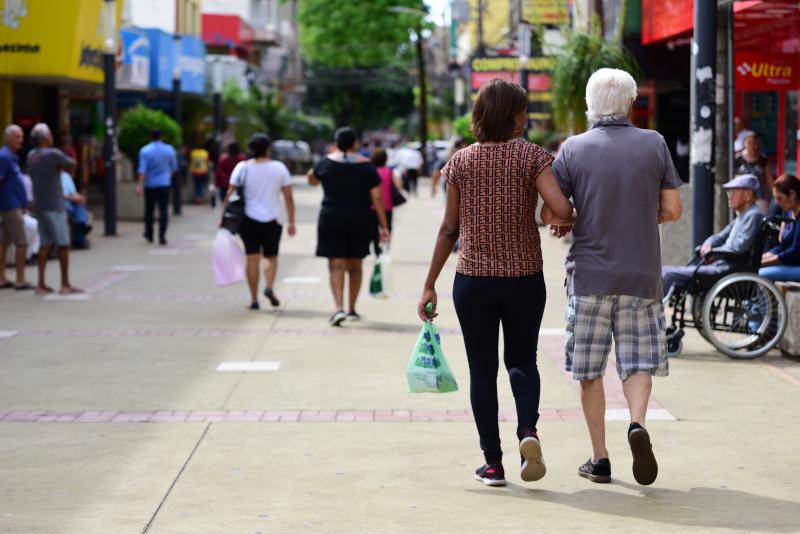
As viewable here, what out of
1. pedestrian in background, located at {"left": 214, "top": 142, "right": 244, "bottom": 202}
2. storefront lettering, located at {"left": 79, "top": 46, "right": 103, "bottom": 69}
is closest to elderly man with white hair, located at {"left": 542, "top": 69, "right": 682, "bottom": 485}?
storefront lettering, located at {"left": 79, "top": 46, "right": 103, "bottom": 69}

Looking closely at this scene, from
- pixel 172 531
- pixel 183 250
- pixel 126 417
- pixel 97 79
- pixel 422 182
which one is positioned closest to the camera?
pixel 172 531

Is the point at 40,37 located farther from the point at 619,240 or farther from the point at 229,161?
the point at 619,240

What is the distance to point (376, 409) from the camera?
8344 millimetres

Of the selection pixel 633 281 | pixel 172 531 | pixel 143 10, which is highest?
pixel 143 10

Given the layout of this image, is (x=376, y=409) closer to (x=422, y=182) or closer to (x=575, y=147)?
(x=575, y=147)

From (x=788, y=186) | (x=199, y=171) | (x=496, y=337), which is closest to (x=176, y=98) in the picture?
(x=199, y=171)

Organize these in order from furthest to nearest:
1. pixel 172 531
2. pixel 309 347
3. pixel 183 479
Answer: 1. pixel 309 347
2. pixel 183 479
3. pixel 172 531

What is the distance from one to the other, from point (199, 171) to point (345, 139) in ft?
80.9

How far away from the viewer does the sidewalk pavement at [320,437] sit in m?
5.85

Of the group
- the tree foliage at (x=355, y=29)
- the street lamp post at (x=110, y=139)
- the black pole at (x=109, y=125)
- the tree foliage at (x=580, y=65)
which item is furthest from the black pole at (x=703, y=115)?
the tree foliage at (x=355, y=29)

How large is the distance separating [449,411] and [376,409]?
417mm

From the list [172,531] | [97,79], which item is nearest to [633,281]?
[172,531]

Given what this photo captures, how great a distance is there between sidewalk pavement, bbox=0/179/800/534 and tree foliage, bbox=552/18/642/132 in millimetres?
8865

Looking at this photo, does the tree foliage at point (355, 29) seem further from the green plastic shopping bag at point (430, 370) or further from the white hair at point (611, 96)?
the white hair at point (611, 96)
